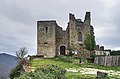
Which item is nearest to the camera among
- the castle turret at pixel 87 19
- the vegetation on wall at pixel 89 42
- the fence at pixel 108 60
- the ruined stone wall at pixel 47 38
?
the fence at pixel 108 60

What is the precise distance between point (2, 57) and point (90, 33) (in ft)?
84.9

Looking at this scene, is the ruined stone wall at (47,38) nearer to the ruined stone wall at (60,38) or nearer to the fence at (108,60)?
the ruined stone wall at (60,38)

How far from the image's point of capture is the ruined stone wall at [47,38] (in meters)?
53.8

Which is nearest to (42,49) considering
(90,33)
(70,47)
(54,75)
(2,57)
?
(70,47)

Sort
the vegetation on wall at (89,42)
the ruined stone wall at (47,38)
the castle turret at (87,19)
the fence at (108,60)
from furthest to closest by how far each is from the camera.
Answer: the castle turret at (87,19), the vegetation on wall at (89,42), the ruined stone wall at (47,38), the fence at (108,60)

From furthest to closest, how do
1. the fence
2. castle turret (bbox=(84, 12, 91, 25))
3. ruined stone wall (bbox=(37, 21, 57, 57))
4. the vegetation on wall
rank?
1. castle turret (bbox=(84, 12, 91, 25))
2. the vegetation on wall
3. ruined stone wall (bbox=(37, 21, 57, 57))
4. the fence

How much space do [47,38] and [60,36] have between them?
2.36 m

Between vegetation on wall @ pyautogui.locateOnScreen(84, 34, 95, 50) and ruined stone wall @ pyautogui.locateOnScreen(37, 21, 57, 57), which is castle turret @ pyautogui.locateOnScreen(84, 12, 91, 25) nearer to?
vegetation on wall @ pyautogui.locateOnScreen(84, 34, 95, 50)

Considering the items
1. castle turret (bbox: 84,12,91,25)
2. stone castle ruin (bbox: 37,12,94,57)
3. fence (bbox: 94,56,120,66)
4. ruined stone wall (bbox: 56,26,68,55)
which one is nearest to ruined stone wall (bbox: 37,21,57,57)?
stone castle ruin (bbox: 37,12,94,57)

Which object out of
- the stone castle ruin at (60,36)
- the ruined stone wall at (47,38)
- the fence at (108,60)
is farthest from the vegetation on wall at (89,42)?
the fence at (108,60)

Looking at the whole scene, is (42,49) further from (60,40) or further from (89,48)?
(89,48)

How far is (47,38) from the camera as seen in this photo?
177ft

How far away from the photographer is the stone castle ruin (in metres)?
53.8

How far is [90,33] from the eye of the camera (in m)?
54.9
